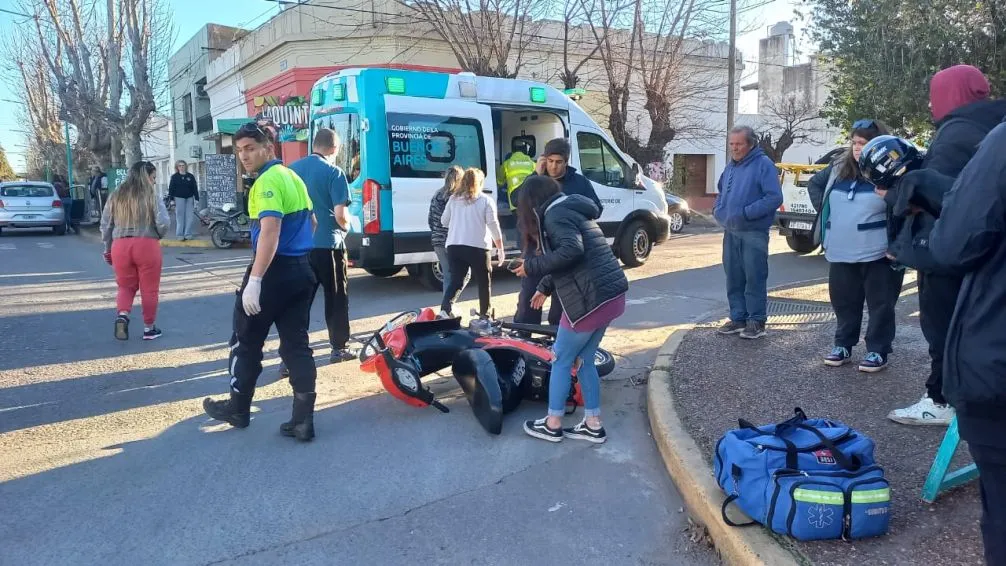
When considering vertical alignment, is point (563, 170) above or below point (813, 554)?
above

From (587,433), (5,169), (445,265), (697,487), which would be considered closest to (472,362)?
(587,433)

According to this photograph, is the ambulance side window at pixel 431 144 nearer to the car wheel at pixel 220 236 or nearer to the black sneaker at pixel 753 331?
the black sneaker at pixel 753 331

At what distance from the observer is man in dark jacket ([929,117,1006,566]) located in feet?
6.38

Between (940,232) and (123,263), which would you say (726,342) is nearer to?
(940,232)

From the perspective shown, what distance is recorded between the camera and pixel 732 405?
4.55m

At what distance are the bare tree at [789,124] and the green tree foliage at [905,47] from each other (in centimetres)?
1384

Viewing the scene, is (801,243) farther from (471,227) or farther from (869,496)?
(869,496)

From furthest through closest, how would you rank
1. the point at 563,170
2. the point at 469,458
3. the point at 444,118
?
the point at 444,118
the point at 563,170
the point at 469,458

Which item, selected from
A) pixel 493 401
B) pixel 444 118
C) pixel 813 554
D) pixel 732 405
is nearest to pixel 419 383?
pixel 493 401

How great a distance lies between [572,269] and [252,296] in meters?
1.82

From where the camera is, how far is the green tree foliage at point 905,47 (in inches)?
379

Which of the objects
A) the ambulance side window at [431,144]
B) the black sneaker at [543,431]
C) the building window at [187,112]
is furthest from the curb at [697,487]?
the building window at [187,112]

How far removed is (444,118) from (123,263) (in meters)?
4.10

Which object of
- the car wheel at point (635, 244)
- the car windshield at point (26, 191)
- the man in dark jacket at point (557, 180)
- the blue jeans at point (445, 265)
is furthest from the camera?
the car windshield at point (26, 191)
